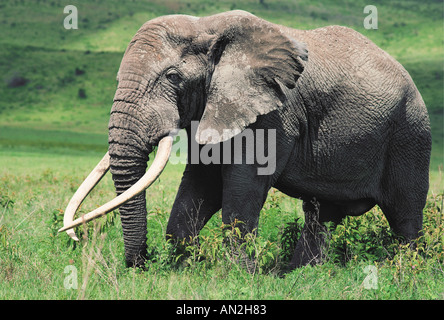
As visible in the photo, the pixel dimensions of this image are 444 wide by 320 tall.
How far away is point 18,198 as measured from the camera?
1102 centimetres

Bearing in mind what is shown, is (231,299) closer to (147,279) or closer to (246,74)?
(147,279)

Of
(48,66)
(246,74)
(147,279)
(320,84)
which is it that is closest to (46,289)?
(147,279)

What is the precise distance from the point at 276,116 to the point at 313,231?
1994 millimetres

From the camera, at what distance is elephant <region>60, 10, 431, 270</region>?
19.3ft

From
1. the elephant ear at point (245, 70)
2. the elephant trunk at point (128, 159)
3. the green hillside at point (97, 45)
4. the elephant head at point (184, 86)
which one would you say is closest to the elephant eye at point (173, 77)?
the elephant head at point (184, 86)

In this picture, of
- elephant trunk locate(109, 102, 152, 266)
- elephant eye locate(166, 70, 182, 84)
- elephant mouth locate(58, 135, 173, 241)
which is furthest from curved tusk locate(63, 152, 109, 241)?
elephant eye locate(166, 70, 182, 84)

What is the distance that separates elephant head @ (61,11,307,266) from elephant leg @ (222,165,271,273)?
424mm

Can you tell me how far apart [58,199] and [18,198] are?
748mm

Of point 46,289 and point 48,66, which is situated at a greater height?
point 48,66

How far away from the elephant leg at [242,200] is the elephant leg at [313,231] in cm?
140

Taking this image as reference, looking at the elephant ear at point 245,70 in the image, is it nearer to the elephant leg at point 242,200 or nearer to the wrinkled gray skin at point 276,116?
the wrinkled gray skin at point 276,116

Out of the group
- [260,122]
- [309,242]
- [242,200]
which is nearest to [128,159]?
[242,200]

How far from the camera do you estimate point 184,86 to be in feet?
19.9

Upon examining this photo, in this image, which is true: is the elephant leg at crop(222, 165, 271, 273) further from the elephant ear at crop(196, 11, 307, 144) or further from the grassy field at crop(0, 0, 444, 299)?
the elephant ear at crop(196, 11, 307, 144)
